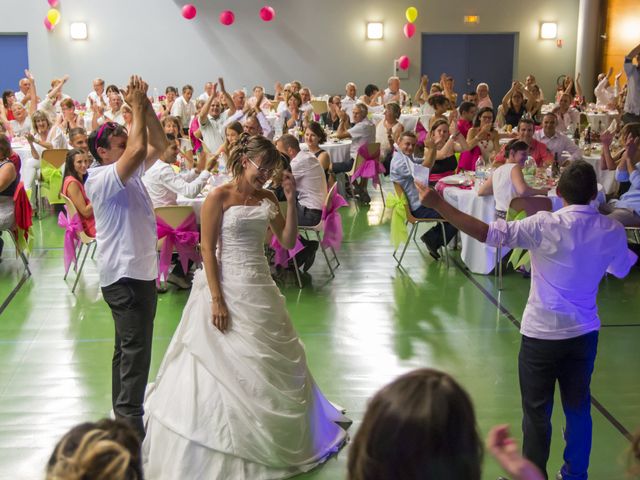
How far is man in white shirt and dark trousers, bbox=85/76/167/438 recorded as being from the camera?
3.71 meters

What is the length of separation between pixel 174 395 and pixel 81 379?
146cm

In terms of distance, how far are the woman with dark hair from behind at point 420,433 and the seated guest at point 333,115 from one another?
1061cm

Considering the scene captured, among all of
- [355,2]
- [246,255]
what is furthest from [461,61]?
[246,255]

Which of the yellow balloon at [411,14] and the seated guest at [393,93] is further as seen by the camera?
the yellow balloon at [411,14]

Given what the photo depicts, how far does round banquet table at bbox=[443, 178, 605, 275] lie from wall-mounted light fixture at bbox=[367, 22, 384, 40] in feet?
41.2

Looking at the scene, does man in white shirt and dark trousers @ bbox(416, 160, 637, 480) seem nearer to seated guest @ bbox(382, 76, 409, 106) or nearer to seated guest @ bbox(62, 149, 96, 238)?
seated guest @ bbox(62, 149, 96, 238)

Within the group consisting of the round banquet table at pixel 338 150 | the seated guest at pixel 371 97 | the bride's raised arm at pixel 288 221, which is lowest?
the round banquet table at pixel 338 150

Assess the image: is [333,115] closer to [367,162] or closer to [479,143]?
[367,162]

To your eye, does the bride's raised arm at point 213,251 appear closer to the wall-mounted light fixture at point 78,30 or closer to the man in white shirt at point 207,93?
the man in white shirt at point 207,93

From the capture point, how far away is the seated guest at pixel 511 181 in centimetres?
646

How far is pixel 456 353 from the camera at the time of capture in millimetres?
5434

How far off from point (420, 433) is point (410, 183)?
6.04 m

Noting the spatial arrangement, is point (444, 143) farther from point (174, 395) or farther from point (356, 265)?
point (174, 395)

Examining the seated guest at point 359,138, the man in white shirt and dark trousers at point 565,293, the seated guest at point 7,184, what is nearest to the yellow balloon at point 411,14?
the seated guest at point 359,138
